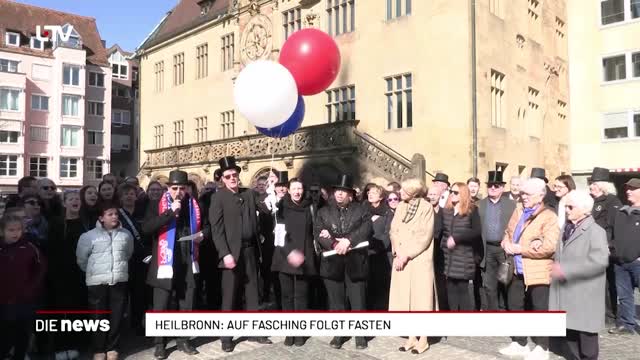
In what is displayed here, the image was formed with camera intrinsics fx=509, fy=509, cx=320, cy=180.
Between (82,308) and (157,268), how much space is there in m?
0.98

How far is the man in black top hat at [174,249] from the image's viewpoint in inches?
220

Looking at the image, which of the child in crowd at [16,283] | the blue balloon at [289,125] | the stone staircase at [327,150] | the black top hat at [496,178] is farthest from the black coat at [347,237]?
the stone staircase at [327,150]

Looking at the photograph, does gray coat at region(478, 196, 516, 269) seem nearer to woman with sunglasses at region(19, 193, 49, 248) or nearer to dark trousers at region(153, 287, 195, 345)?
dark trousers at region(153, 287, 195, 345)

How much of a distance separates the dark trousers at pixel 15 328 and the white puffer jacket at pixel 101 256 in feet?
2.04

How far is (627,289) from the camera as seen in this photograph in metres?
6.72

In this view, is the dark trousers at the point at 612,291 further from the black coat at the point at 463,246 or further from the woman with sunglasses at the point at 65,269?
the woman with sunglasses at the point at 65,269

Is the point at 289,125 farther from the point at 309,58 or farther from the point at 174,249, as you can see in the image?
the point at 174,249

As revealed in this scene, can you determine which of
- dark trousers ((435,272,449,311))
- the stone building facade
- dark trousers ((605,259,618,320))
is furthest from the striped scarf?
the stone building facade

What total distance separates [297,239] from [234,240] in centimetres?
76

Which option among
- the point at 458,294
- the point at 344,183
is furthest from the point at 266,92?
the point at 458,294

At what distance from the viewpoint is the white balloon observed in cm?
660

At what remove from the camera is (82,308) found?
5711 mm

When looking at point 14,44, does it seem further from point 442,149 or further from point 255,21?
point 442,149

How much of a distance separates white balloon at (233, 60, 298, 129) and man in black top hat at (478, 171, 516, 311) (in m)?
2.96
